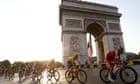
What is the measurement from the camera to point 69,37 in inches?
905

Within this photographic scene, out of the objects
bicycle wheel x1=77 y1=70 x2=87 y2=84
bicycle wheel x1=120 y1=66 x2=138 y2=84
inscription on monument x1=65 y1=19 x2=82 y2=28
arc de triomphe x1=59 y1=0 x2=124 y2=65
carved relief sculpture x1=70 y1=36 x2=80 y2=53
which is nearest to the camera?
bicycle wheel x1=120 y1=66 x2=138 y2=84

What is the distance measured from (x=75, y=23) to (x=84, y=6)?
4.68 meters

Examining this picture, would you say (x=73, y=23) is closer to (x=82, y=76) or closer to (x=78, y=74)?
(x=78, y=74)

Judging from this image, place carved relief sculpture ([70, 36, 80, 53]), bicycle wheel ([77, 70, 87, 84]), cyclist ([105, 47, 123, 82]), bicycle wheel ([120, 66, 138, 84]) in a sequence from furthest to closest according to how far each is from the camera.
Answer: carved relief sculpture ([70, 36, 80, 53]), bicycle wheel ([77, 70, 87, 84]), cyclist ([105, 47, 123, 82]), bicycle wheel ([120, 66, 138, 84])

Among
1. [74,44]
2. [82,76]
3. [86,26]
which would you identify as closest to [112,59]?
[82,76]

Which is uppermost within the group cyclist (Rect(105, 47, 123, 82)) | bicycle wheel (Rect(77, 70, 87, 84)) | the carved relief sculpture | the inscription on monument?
the inscription on monument

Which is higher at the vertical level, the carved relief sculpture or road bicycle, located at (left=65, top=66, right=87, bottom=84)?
the carved relief sculpture

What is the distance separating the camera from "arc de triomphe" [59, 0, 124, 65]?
23.0m

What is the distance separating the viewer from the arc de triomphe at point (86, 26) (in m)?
23.0

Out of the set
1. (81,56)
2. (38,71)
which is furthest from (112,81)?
(81,56)

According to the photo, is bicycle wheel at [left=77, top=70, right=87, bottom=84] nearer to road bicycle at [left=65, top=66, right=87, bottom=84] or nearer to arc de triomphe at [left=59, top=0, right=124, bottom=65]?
road bicycle at [left=65, top=66, right=87, bottom=84]

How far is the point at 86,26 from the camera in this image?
83.0 ft

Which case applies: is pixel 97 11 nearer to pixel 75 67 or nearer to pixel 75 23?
pixel 75 23

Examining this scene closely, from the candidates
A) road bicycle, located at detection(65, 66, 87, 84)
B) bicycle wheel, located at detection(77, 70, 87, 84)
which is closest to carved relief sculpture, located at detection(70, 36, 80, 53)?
road bicycle, located at detection(65, 66, 87, 84)
